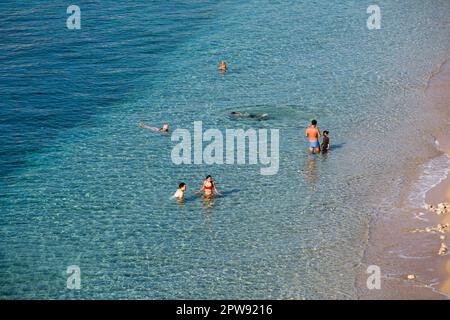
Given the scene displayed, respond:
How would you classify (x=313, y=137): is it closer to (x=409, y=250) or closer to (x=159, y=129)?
(x=159, y=129)

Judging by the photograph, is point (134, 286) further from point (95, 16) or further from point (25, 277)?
point (95, 16)

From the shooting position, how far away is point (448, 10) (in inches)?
2101

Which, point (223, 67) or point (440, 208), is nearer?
point (440, 208)

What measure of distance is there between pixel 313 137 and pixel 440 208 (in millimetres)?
6708

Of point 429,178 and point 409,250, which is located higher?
point 429,178

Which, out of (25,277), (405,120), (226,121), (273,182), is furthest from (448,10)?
(25,277)

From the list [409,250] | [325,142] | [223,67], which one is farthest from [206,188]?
[223,67]

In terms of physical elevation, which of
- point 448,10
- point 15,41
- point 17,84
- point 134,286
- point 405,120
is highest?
point 448,10

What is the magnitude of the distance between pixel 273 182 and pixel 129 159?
20.9 ft

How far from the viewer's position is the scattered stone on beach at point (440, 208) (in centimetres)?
2705

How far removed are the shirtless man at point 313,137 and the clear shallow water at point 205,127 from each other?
0.70 meters

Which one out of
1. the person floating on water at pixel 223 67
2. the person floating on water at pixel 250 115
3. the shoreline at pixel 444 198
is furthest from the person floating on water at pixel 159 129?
the shoreline at pixel 444 198

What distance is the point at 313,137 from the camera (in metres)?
32.0

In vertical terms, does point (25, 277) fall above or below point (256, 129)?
below
